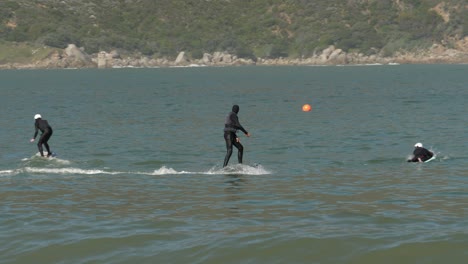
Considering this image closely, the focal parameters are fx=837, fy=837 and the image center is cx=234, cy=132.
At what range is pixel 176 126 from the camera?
47.2 metres

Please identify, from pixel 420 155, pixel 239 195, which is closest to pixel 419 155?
pixel 420 155

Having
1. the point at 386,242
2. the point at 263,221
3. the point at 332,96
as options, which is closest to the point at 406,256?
the point at 386,242

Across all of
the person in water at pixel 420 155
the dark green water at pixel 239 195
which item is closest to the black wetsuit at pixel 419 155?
the person in water at pixel 420 155

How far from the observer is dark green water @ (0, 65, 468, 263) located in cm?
1564

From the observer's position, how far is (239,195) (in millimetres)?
21953

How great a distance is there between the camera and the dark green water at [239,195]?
1564cm

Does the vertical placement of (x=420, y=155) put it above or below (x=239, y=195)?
above

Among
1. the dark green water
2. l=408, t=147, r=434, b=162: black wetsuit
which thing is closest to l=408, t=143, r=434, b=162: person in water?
l=408, t=147, r=434, b=162: black wetsuit

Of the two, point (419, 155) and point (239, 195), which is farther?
point (419, 155)

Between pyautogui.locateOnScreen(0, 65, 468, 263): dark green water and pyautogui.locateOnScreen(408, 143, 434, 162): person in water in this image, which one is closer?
pyautogui.locateOnScreen(0, 65, 468, 263): dark green water

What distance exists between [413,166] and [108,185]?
10.0 meters

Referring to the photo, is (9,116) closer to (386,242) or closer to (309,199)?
(309,199)

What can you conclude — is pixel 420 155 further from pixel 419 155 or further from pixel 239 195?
pixel 239 195

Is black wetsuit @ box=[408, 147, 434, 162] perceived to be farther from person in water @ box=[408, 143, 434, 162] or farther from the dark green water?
the dark green water
